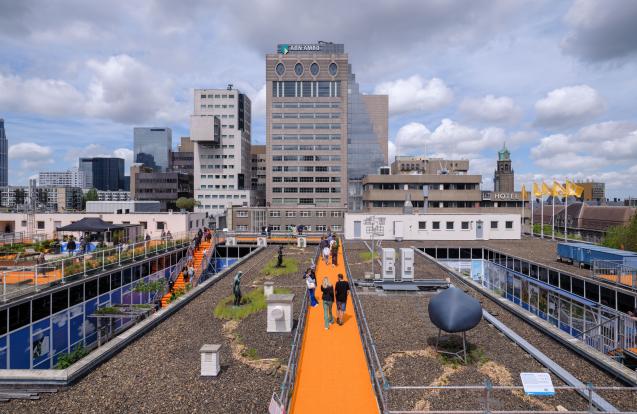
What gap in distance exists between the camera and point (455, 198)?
69.8 m

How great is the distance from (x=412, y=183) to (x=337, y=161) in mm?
37929

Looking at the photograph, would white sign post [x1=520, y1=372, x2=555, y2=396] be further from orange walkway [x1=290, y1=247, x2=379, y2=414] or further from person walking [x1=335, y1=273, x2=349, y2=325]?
person walking [x1=335, y1=273, x2=349, y2=325]

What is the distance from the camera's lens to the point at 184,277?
2855 cm

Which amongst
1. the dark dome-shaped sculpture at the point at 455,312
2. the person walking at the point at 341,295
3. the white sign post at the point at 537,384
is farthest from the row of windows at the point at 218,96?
the white sign post at the point at 537,384

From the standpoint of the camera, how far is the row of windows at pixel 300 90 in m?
105

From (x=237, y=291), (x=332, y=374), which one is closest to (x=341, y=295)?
(x=332, y=374)

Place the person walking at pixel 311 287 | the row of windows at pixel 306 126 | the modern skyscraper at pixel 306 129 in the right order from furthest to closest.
→ the row of windows at pixel 306 126, the modern skyscraper at pixel 306 129, the person walking at pixel 311 287

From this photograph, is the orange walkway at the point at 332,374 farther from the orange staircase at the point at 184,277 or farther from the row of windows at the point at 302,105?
the row of windows at the point at 302,105

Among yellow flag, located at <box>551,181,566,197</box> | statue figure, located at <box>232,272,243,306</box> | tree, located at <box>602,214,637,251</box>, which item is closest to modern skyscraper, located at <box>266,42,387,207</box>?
yellow flag, located at <box>551,181,566,197</box>

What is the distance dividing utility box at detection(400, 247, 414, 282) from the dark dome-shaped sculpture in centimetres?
1045

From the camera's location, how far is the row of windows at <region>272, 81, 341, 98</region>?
10469 centimetres

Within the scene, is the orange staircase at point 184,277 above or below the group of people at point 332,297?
below

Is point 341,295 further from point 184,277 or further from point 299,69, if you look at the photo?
point 299,69

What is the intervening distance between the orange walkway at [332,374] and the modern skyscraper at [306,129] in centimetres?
8883
